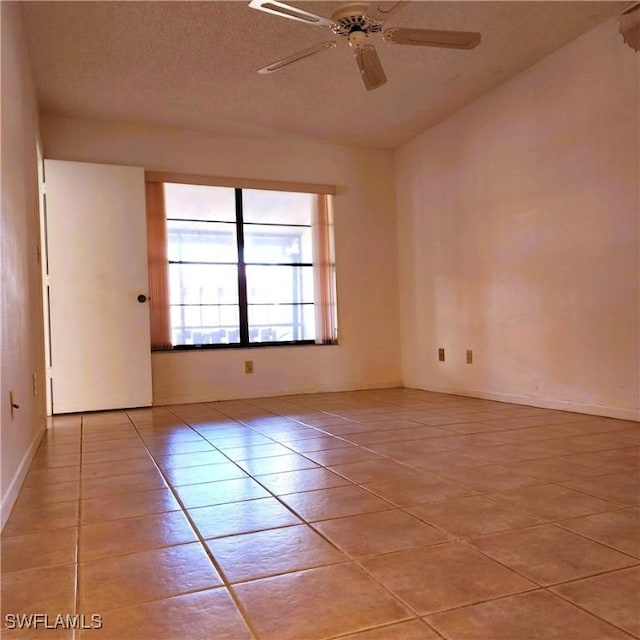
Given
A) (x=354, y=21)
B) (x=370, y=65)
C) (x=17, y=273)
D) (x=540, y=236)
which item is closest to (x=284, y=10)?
(x=354, y=21)

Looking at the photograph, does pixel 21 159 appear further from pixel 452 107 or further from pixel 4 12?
pixel 452 107

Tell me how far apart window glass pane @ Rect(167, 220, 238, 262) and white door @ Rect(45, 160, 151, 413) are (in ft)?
1.13

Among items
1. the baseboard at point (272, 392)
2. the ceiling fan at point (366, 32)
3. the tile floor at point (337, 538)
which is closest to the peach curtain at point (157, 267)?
the baseboard at point (272, 392)

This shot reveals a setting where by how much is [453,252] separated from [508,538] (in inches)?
135

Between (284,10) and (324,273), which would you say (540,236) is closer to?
(324,273)

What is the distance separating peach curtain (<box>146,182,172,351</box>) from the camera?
448cm

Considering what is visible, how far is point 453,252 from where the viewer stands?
456cm

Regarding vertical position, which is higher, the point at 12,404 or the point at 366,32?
the point at 366,32

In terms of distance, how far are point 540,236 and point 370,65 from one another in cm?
165

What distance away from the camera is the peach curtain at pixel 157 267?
14.7 feet

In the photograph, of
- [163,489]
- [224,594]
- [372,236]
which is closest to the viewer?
[224,594]

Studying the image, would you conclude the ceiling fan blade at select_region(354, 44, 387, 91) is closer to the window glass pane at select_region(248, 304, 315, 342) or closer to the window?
the window

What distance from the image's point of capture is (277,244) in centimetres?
503

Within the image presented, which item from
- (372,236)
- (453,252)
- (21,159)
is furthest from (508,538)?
(372,236)
